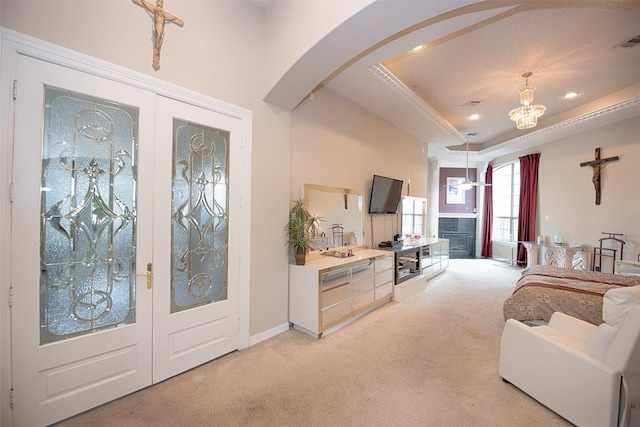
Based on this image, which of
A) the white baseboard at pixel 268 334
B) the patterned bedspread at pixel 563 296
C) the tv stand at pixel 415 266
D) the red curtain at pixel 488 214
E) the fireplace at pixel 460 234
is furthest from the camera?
the fireplace at pixel 460 234

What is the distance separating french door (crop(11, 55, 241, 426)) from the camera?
1.61 meters

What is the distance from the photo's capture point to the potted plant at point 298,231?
3055 mm

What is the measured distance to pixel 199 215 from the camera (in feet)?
7.78

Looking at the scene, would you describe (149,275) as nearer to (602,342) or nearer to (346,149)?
(346,149)

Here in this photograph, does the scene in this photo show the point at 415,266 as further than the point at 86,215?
Yes

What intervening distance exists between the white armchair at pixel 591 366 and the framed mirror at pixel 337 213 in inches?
92.8

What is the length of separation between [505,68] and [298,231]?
3.64 m

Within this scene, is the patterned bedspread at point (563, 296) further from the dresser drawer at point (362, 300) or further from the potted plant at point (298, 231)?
the potted plant at point (298, 231)

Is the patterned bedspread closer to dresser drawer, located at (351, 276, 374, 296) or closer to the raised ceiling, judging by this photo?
dresser drawer, located at (351, 276, 374, 296)

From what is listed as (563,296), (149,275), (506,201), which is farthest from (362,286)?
(506,201)

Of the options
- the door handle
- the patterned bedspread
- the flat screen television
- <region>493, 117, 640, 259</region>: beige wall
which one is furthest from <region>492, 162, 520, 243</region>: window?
the door handle

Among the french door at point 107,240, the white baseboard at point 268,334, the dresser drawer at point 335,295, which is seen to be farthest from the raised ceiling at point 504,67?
the white baseboard at point 268,334

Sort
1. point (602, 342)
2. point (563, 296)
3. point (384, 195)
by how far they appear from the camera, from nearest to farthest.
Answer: point (602, 342)
point (563, 296)
point (384, 195)

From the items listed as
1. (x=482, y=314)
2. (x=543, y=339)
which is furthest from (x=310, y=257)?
(x=482, y=314)
